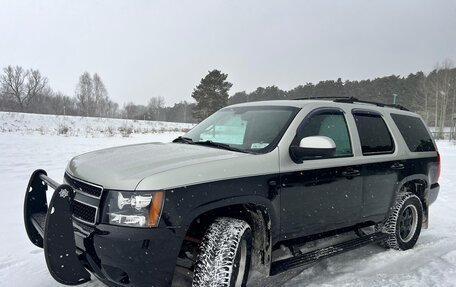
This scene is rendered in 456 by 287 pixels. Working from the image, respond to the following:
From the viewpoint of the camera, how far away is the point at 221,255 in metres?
2.71

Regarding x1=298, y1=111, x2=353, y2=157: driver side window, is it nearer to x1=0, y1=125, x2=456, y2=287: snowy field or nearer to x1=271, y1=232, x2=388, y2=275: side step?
x1=271, y1=232, x2=388, y2=275: side step

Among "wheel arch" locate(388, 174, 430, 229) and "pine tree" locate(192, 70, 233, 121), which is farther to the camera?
"pine tree" locate(192, 70, 233, 121)

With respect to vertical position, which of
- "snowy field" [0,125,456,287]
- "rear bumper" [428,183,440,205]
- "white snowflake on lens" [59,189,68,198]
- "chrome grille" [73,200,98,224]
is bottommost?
"snowy field" [0,125,456,287]

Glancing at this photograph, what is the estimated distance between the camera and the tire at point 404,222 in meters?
4.56

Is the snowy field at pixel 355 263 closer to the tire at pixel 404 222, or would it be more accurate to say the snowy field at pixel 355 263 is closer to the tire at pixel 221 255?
the tire at pixel 404 222

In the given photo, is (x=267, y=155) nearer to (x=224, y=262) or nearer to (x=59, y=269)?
(x=224, y=262)

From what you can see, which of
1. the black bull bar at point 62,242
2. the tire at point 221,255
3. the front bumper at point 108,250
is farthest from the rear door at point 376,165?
the black bull bar at point 62,242

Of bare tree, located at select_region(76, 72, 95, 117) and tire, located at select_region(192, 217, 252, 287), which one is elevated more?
bare tree, located at select_region(76, 72, 95, 117)

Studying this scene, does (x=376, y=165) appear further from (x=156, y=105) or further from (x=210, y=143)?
(x=156, y=105)

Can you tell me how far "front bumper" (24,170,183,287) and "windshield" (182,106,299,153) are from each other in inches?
49.3

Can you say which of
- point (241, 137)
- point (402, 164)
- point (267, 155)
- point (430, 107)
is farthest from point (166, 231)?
point (430, 107)

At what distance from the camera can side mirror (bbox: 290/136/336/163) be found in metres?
3.20

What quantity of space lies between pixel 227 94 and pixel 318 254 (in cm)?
4400

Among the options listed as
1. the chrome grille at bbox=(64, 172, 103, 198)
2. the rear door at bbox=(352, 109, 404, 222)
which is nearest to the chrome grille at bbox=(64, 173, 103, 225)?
the chrome grille at bbox=(64, 172, 103, 198)
